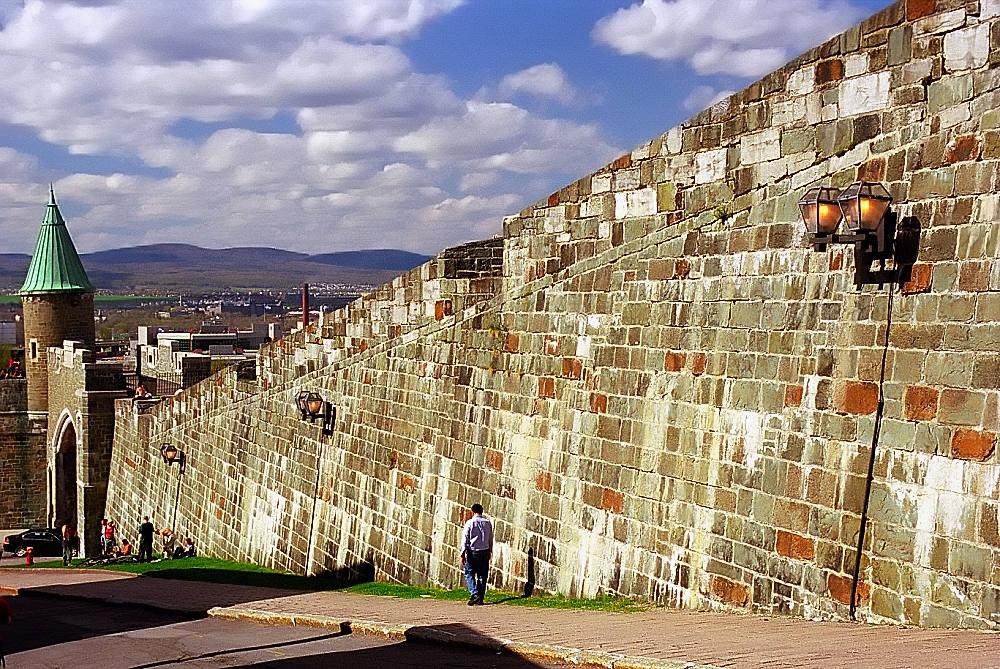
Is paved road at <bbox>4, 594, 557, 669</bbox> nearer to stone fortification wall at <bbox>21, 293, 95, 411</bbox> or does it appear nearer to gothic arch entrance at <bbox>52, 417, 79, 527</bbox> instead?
gothic arch entrance at <bbox>52, 417, 79, 527</bbox>

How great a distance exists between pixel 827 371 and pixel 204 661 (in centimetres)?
568

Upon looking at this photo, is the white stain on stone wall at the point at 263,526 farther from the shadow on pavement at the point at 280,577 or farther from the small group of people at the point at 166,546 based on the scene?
the small group of people at the point at 166,546

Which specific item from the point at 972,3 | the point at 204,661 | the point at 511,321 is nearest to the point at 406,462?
the point at 511,321

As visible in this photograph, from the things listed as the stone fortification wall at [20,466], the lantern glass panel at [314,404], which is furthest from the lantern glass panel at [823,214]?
the stone fortification wall at [20,466]

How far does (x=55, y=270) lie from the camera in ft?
141

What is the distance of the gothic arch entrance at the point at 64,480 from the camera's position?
3741 centimetres

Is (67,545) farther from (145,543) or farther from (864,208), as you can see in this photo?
(864,208)

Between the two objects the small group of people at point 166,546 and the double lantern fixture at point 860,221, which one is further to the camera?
the small group of people at point 166,546

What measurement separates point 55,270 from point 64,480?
8.62 m

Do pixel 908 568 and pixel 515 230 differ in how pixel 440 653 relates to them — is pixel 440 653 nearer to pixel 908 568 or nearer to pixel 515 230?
pixel 908 568

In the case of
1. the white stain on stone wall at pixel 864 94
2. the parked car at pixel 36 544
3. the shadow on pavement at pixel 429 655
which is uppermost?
the white stain on stone wall at pixel 864 94

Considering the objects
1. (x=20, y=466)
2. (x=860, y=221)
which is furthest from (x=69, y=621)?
(x=20, y=466)

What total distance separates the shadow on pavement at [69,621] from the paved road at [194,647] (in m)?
0.01

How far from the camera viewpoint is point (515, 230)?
13.4m
